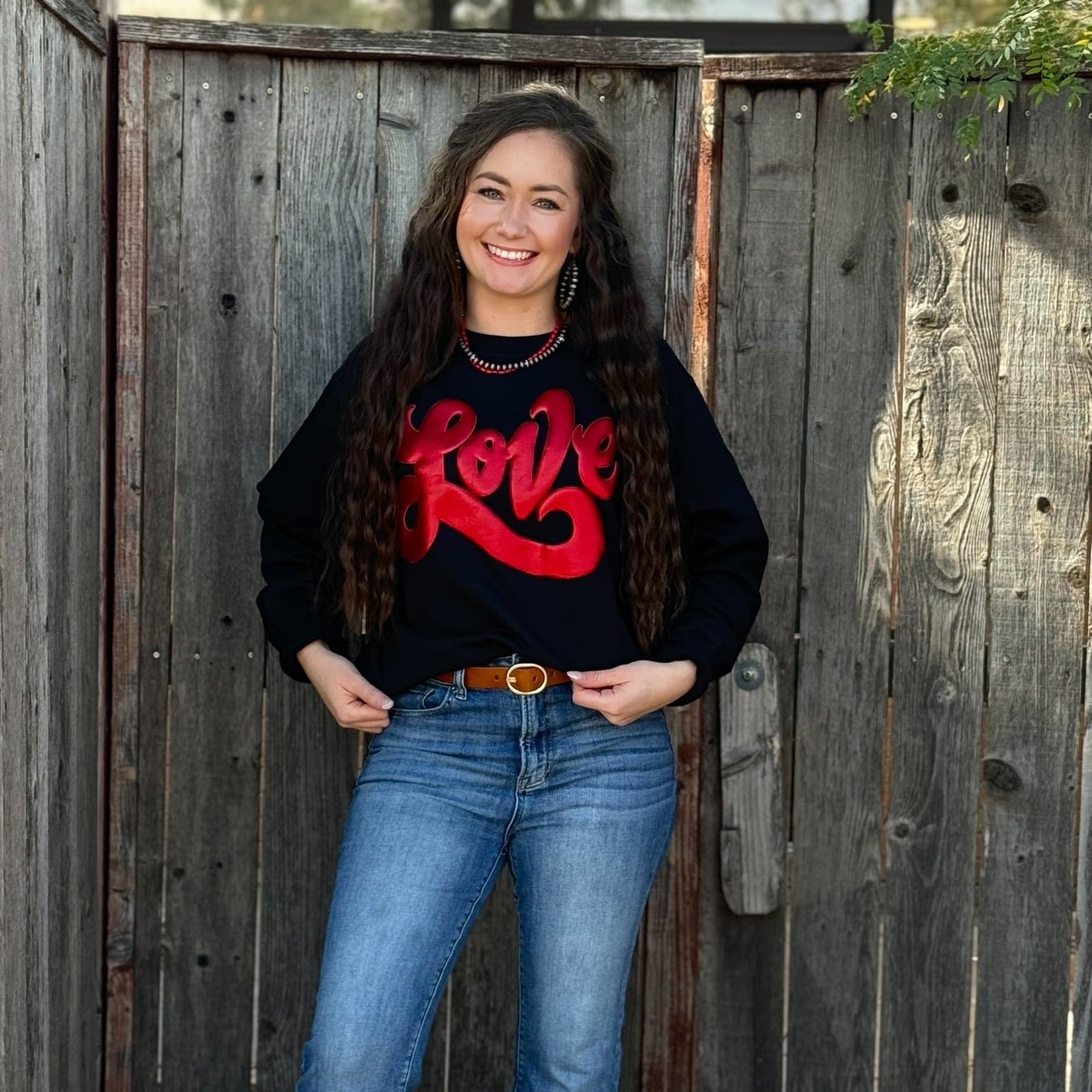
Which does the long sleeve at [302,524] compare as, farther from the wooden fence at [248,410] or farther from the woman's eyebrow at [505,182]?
the woman's eyebrow at [505,182]

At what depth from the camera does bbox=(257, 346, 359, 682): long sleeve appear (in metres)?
2.73

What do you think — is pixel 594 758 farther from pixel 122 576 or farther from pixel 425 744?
pixel 122 576

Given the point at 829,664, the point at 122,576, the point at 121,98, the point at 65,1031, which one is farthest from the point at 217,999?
the point at 121,98

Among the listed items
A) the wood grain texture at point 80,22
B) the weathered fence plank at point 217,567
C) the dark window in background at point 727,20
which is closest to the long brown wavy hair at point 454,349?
the weathered fence plank at point 217,567

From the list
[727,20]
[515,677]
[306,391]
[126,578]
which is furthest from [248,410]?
[727,20]

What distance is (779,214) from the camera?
3043mm

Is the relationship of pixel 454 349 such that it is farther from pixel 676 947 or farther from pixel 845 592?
pixel 676 947

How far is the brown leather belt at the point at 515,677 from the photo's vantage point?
2451 mm

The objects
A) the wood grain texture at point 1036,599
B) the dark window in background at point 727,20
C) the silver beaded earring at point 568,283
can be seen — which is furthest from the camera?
the dark window in background at point 727,20

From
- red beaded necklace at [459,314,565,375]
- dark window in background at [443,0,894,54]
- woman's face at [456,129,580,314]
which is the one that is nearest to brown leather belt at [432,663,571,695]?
red beaded necklace at [459,314,565,375]

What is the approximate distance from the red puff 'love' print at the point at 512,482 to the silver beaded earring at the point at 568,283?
0.19 meters

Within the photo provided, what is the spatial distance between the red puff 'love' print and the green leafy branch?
905 millimetres

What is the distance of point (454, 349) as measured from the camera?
2689 mm

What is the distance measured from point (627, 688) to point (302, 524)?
722mm
